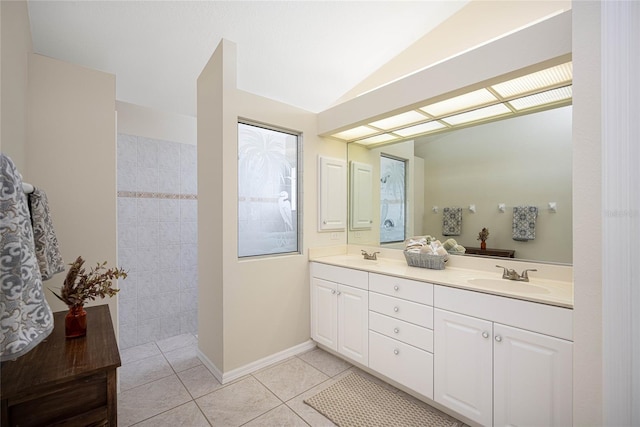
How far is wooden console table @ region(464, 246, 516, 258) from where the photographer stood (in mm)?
2061

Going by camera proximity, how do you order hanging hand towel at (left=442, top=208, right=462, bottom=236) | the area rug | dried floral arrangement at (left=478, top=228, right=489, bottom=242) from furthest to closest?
hanging hand towel at (left=442, top=208, right=462, bottom=236) < dried floral arrangement at (left=478, top=228, right=489, bottom=242) < the area rug

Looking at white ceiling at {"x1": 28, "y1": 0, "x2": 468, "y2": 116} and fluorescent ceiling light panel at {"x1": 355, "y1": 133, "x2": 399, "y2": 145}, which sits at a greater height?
white ceiling at {"x1": 28, "y1": 0, "x2": 468, "y2": 116}

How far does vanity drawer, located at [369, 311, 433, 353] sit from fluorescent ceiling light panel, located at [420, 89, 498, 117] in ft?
5.42

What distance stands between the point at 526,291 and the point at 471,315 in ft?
1.12

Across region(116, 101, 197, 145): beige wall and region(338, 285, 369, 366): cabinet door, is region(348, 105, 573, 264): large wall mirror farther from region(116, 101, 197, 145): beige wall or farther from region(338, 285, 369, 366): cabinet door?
region(116, 101, 197, 145): beige wall

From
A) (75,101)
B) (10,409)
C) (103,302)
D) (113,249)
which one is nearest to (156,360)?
(103,302)

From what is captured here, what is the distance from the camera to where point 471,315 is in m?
1.66

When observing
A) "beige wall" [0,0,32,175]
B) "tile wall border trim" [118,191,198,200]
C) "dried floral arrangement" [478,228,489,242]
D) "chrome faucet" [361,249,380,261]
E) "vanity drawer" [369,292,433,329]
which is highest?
"beige wall" [0,0,32,175]

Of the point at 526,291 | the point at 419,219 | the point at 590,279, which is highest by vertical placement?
the point at 419,219

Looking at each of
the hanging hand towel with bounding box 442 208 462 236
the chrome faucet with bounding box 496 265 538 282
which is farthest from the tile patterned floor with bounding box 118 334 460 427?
the hanging hand towel with bounding box 442 208 462 236

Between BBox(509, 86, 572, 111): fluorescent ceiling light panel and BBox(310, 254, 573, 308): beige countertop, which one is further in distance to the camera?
BBox(509, 86, 572, 111): fluorescent ceiling light panel

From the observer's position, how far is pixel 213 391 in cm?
213

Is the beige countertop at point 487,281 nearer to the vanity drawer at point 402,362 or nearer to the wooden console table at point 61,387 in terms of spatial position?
the vanity drawer at point 402,362

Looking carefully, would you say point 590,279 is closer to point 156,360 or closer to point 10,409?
point 10,409
